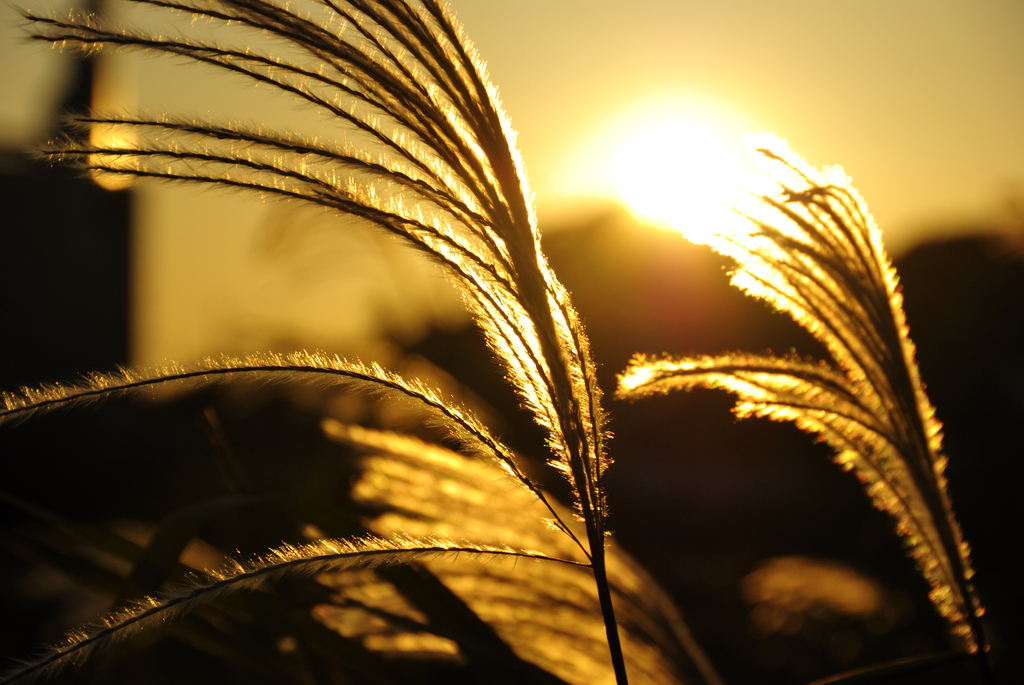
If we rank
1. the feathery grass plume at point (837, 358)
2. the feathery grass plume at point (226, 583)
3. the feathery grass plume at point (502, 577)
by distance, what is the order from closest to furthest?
the feathery grass plume at point (226, 583)
the feathery grass plume at point (837, 358)
the feathery grass plume at point (502, 577)

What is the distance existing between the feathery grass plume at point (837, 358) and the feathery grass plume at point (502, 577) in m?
0.44

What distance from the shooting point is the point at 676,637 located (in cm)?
145

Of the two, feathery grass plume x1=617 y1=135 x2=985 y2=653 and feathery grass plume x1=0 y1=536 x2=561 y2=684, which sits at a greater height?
feathery grass plume x1=617 y1=135 x2=985 y2=653

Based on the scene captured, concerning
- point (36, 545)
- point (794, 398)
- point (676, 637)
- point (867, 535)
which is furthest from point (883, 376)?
point (867, 535)

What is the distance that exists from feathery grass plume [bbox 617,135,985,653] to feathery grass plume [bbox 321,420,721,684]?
1.45ft

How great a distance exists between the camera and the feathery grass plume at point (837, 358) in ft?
3.40

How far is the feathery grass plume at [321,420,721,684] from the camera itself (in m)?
1.21

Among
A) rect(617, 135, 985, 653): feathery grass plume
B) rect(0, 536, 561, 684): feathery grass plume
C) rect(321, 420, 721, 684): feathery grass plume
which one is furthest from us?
rect(321, 420, 721, 684): feathery grass plume

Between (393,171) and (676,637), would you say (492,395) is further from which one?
(393,171)

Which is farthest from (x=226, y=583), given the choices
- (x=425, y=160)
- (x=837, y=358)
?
(x=837, y=358)

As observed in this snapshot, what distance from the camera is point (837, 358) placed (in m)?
1.10

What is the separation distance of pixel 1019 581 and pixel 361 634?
260 centimetres

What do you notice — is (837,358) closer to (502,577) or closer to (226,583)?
(502,577)

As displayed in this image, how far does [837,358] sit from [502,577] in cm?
73
